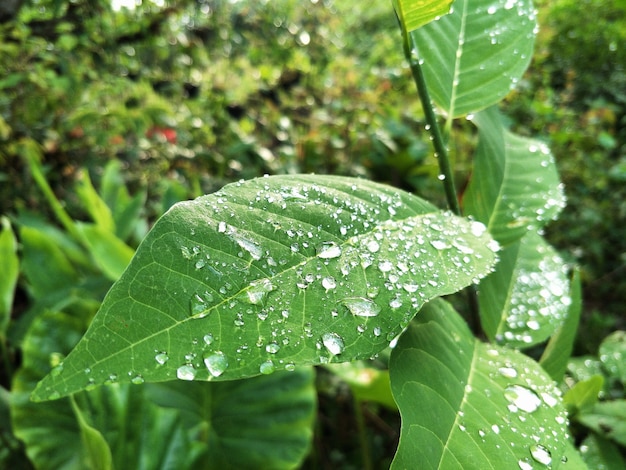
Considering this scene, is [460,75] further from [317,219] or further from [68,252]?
[68,252]

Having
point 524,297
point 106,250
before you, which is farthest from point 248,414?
point 524,297

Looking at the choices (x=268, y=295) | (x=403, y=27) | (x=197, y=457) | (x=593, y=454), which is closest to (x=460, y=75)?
(x=403, y=27)

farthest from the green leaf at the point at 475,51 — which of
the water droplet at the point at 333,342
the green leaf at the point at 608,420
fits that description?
the green leaf at the point at 608,420

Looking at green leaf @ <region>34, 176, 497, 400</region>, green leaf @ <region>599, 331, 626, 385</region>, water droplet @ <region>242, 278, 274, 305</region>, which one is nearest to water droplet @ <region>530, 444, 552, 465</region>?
green leaf @ <region>34, 176, 497, 400</region>

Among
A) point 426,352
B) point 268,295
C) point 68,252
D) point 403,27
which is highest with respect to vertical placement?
point 403,27

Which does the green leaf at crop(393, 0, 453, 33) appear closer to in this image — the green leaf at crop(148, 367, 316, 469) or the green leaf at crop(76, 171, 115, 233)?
the green leaf at crop(148, 367, 316, 469)

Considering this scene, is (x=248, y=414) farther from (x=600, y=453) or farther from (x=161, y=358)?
(x=161, y=358)

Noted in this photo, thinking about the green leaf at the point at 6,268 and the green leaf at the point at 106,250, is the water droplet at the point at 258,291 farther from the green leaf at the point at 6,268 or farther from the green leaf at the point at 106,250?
the green leaf at the point at 6,268
